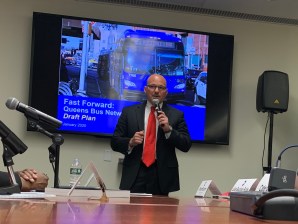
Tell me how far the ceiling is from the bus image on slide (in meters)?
0.30

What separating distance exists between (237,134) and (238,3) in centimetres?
130

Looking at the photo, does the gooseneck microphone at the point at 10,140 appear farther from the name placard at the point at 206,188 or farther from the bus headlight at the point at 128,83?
the bus headlight at the point at 128,83

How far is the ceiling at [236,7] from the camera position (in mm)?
4250

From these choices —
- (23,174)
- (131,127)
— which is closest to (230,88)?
(131,127)

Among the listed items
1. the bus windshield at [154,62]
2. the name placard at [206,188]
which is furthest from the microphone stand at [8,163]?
the bus windshield at [154,62]

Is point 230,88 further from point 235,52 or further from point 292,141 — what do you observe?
point 292,141

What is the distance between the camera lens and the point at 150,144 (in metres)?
3.00

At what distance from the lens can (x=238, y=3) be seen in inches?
168

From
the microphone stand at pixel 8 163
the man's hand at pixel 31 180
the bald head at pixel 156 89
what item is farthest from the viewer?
the bald head at pixel 156 89

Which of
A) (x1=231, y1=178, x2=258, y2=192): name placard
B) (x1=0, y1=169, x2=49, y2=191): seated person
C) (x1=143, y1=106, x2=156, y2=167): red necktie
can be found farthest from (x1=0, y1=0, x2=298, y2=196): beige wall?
(x1=231, y1=178, x2=258, y2=192): name placard

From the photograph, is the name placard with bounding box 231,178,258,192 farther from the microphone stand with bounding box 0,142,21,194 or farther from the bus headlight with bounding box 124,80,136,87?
the bus headlight with bounding box 124,80,136,87

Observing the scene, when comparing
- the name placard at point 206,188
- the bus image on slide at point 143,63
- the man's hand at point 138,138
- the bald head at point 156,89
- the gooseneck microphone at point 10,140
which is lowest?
the name placard at point 206,188

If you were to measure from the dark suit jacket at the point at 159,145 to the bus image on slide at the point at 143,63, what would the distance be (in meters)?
1.01

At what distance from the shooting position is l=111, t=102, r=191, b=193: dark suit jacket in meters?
2.96
